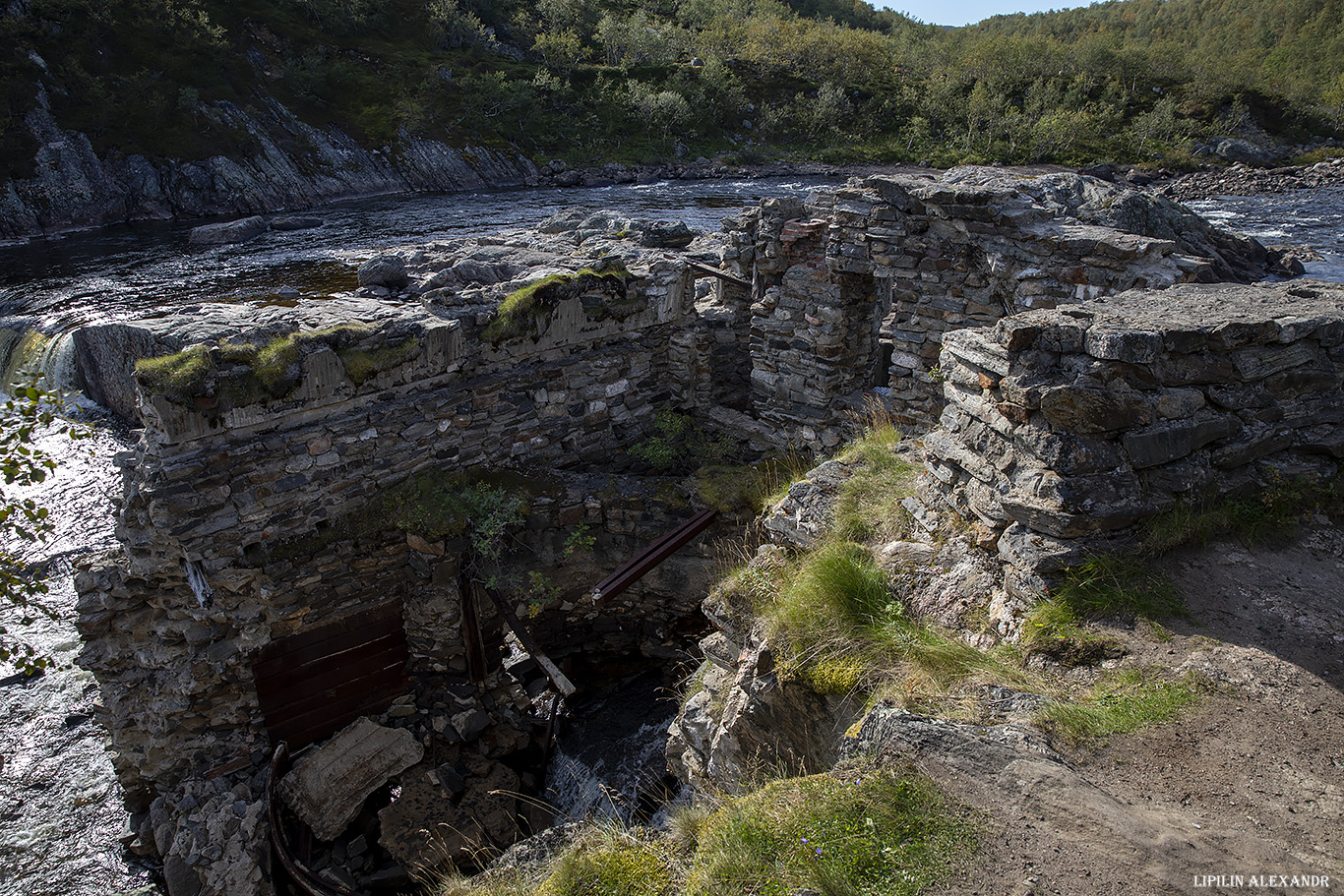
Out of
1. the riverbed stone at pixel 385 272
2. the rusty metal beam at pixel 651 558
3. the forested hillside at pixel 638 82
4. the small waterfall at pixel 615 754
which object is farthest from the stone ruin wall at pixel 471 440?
the forested hillside at pixel 638 82

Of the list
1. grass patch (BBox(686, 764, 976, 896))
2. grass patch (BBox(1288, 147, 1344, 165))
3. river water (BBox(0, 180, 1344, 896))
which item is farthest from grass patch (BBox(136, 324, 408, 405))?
grass patch (BBox(1288, 147, 1344, 165))

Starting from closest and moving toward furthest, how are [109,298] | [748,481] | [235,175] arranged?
[748,481] < [109,298] < [235,175]

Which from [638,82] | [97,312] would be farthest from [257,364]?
[638,82]

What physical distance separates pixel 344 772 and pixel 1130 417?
21.8 feet

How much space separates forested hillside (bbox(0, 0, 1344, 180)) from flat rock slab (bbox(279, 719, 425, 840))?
29830 mm

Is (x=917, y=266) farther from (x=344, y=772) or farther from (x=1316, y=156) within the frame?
(x=1316, y=156)

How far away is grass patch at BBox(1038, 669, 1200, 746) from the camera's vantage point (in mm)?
2922

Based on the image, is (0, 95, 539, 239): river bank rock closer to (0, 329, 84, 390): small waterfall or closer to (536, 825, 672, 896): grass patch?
(0, 329, 84, 390): small waterfall

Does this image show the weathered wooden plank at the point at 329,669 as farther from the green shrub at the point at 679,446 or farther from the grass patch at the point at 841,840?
the grass patch at the point at 841,840

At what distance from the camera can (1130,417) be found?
3.65 meters

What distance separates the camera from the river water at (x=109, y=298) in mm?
6449

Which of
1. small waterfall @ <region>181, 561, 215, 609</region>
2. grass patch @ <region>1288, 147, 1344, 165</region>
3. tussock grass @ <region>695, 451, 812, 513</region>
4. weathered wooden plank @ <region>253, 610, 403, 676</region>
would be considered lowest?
weathered wooden plank @ <region>253, 610, 403, 676</region>

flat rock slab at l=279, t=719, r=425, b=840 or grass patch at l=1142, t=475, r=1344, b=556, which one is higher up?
grass patch at l=1142, t=475, r=1344, b=556

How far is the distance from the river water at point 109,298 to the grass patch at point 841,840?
371 cm
